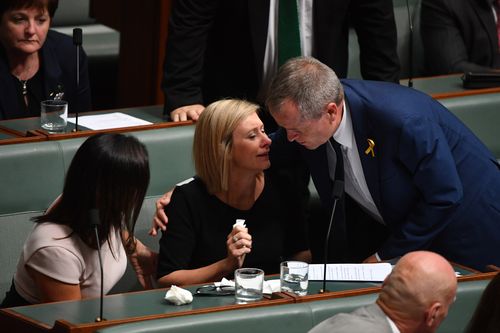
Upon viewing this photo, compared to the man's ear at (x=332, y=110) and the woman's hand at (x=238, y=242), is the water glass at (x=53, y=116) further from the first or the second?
the man's ear at (x=332, y=110)

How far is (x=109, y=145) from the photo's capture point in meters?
3.04

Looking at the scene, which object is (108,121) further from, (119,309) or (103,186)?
(119,309)

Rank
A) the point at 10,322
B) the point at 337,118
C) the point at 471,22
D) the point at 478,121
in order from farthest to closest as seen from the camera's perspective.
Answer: the point at 471,22
the point at 478,121
the point at 337,118
the point at 10,322

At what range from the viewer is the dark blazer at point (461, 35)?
5125mm

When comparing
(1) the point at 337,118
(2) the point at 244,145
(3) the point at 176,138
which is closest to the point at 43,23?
(3) the point at 176,138

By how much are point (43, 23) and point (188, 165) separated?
27.4 inches

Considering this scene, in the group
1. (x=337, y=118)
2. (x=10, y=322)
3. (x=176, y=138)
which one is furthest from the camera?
(x=176, y=138)

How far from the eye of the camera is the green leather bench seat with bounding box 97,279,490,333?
274cm

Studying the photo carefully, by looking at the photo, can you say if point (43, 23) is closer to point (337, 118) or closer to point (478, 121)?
point (337, 118)

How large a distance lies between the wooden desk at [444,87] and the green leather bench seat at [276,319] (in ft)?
4.81

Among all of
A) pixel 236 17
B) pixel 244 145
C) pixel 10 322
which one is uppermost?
pixel 236 17

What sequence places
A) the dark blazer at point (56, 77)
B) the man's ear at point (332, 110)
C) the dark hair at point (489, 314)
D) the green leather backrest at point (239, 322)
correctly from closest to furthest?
the dark hair at point (489, 314) < the green leather backrest at point (239, 322) < the man's ear at point (332, 110) < the dark blazer at point (56, 77)

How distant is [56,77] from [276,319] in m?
1.68

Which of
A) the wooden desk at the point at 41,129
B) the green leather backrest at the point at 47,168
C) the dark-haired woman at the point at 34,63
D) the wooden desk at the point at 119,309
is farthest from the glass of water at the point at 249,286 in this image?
the dark-haired woman at the point at 34,63
